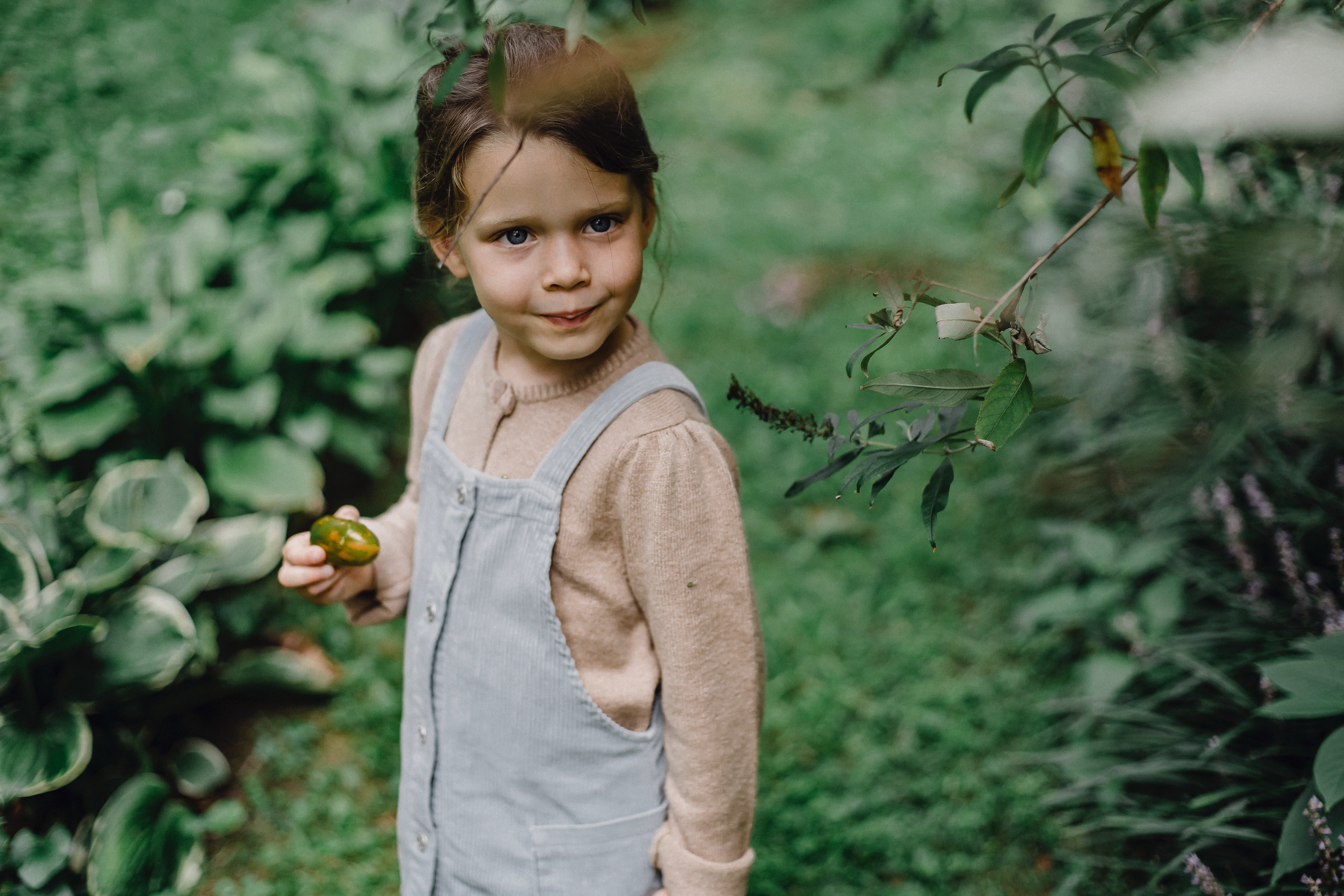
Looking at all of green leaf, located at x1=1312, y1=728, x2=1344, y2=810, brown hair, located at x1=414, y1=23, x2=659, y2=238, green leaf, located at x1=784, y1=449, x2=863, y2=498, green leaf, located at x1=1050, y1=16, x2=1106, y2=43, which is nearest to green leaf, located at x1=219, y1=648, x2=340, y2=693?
brown hair, located at x1=414, y1=23, x2=659, y2=238

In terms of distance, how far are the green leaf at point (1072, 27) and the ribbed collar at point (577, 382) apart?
64cm

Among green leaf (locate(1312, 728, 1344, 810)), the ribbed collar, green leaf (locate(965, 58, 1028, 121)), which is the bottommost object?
green leaf (locate(1312, 728, 1344, 810))

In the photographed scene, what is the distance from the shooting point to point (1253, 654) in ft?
7.06

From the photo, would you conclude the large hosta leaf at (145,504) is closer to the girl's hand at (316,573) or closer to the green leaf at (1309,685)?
the girl's hand at (316,573)

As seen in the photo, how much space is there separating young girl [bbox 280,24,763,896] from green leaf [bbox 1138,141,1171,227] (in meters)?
0.58

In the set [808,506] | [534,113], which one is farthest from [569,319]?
[808,506]

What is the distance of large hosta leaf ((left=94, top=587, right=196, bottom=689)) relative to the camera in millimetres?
2182

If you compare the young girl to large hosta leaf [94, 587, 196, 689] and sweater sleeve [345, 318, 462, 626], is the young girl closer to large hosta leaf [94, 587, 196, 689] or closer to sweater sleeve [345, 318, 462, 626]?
sweater sleeve [345, 318, 462, 626]

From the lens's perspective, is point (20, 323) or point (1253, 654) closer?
point (1253, 654)

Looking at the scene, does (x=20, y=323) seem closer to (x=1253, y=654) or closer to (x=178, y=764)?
(x=178, y=764)

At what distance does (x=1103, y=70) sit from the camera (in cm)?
76

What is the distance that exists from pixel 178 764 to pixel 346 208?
1.91 m

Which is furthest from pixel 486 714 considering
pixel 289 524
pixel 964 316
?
pixel 289 524

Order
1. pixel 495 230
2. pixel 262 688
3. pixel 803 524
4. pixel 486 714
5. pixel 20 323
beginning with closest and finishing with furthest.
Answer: pixel 495 230 → pixel 486 714 → pixel 262 688 → pixel 20 323 → pixel 803 524
